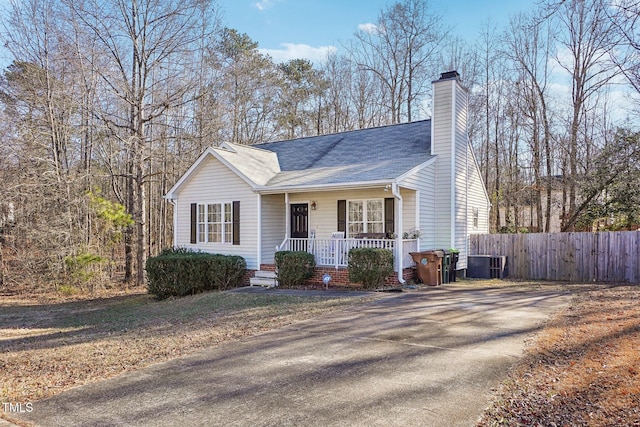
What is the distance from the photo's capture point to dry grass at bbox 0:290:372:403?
208 inches

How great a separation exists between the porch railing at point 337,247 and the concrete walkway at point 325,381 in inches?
182

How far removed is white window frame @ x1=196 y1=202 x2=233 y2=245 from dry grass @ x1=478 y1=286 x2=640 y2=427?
10.6m

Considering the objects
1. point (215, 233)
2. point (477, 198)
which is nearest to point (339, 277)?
point (215, 233)

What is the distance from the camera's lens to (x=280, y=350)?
6035 millimetres

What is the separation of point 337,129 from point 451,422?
25.6 m

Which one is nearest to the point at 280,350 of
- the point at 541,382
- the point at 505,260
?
the point at 541,382

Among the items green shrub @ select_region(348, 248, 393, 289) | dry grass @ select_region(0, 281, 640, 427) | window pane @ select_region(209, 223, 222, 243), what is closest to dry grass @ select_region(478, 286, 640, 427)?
dry grass @ select_region(0, 281, 640, 427)

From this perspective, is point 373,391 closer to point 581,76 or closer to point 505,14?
point 581,76

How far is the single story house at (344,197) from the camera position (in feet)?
42.7

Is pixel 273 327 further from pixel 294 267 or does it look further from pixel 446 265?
pixel 446 265

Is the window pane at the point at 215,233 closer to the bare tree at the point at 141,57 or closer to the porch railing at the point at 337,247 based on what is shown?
the porch railing at the point at 337,247

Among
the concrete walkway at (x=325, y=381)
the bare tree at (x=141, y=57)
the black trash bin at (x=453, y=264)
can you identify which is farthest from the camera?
the bare tree at (x=141, y=57)

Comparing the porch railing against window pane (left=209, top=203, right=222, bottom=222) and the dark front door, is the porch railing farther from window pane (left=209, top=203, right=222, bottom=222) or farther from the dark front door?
window pane (left=209, top=203, right=222, bottom=222)

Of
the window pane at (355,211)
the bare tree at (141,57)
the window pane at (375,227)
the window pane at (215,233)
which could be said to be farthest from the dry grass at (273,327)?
the bare tree at (141,57)
